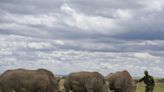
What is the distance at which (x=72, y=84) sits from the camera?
1817 inches

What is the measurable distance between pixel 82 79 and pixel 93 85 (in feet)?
4.83

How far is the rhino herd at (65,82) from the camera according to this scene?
3725 cm

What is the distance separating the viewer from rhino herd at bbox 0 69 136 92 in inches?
1467

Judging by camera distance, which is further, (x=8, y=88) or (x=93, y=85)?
(x=93, y=85)

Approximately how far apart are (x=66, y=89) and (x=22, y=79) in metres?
8.97

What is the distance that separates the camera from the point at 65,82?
153ft

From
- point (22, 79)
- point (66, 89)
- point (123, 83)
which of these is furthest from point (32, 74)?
point (123, 83)

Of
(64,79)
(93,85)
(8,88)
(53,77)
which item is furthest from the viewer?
(64,79)

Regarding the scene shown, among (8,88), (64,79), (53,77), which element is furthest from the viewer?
(64,79)

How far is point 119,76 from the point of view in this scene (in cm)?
4938

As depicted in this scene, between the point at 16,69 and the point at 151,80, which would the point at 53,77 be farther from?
the point at 151,80

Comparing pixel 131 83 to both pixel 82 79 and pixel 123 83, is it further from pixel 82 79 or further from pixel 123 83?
pixel 82 79

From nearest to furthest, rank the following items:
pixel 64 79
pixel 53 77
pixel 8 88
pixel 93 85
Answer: pixel 8 88
pixel 53 77
pixel 93 85
pixel 64 79

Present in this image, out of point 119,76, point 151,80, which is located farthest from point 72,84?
point 151,80
